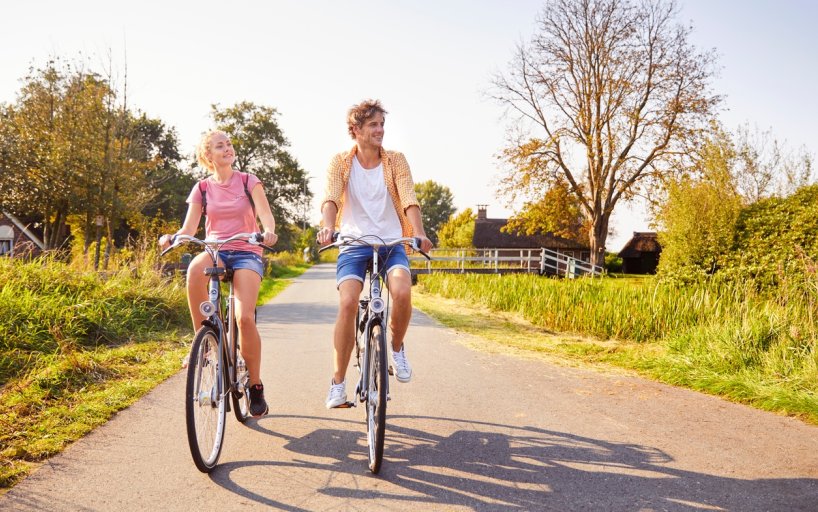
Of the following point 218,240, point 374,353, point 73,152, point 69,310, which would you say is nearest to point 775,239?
point 374,353

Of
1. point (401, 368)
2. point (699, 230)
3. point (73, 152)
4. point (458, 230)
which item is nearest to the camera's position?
point (401, 368)

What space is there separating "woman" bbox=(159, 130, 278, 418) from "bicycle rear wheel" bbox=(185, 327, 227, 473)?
1.20 feet

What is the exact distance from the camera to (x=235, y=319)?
4.08 meters

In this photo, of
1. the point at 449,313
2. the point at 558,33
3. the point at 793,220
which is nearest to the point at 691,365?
the point at 793,220

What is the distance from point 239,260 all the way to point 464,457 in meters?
1.89

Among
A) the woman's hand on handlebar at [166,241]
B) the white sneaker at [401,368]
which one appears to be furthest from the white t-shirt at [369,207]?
the woman's hand on handlebar at [166,241]

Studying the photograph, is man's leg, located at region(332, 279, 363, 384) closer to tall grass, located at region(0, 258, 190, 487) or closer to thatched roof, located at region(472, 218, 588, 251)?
tall grass, located at region(0, 258, 190, 487)

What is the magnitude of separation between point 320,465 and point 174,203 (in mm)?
43042

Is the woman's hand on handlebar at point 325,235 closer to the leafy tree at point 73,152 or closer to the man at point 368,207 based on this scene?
the man at point 368,207

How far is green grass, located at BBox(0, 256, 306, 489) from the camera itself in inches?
166

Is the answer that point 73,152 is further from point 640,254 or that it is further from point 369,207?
point 640,254

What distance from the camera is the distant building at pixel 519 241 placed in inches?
2133

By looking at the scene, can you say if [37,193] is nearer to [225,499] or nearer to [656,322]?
[656,322]

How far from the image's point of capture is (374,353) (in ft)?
12.1
